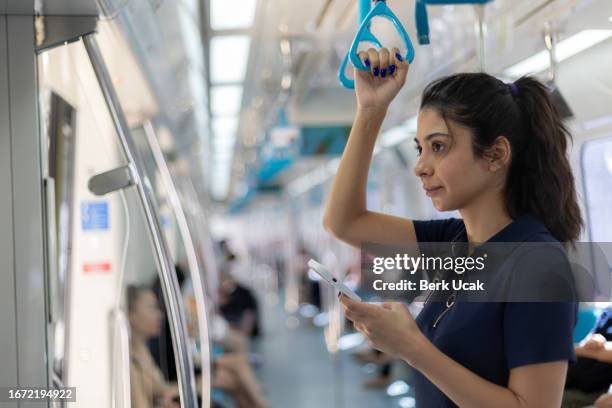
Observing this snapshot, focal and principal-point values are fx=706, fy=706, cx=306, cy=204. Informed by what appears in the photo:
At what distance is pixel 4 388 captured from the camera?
1593 millimetres

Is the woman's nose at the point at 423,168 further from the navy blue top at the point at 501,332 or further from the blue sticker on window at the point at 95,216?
the blue sticker on window at the point at 95,216

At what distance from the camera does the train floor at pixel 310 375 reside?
6.85 metres

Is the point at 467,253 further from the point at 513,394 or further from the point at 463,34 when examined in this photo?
the point at 463,34

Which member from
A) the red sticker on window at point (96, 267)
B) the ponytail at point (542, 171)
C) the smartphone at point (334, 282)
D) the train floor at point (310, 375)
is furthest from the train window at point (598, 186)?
the train floor at point (310, 375)

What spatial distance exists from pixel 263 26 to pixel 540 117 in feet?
8.81

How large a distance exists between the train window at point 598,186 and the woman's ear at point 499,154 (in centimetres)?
27

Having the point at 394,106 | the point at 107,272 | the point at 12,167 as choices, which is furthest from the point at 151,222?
the point at 107,272

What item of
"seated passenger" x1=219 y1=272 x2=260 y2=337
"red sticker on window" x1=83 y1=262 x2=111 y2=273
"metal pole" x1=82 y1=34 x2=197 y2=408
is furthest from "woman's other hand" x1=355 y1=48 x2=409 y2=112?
"seated passenger" x1=219 y1=272 x2=260 y2=337

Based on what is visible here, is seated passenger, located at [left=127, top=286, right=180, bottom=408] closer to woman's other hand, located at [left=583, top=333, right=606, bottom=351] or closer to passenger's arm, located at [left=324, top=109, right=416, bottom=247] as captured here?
passenger's arm, located at [left=324, top=109, right=416, bottom=247]

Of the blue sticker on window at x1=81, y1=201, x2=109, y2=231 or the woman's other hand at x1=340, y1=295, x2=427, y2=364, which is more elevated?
the blue sticker on window at x1=81, y1=201, x2=109, y2=231

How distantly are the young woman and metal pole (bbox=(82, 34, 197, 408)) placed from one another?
60cm

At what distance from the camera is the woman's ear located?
1312mm

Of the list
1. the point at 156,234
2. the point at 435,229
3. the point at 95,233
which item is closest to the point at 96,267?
the point at 95,233

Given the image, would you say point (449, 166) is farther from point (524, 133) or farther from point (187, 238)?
point (187, 238)
